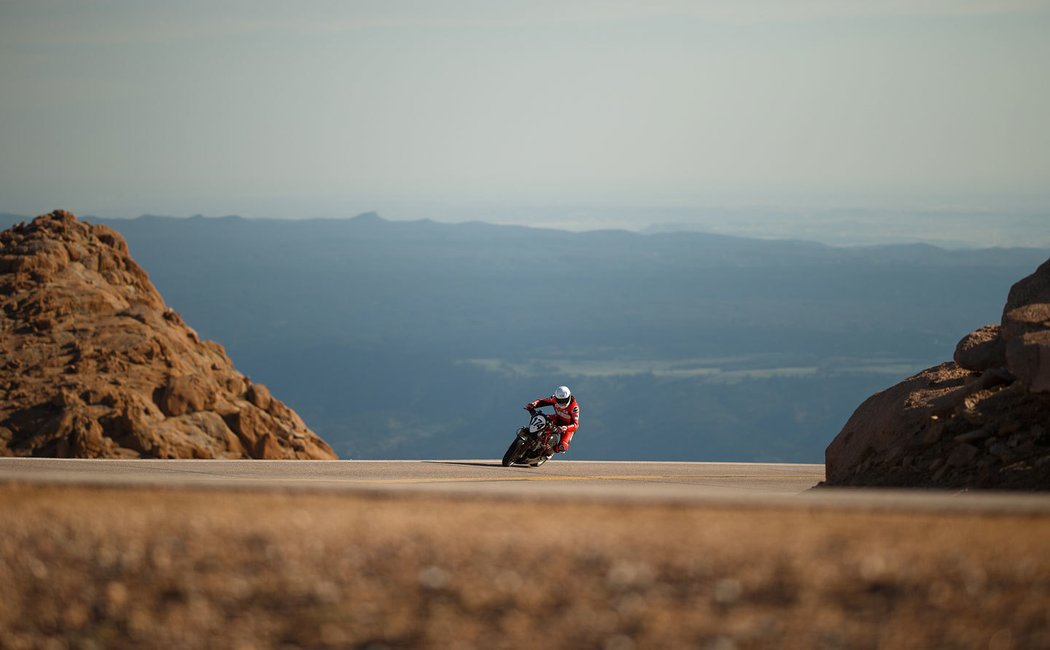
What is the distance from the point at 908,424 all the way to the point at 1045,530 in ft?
34.1

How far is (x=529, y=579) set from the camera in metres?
7.62

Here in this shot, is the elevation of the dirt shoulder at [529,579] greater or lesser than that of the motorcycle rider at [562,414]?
lesser

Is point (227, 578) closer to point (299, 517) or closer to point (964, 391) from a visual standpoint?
point (299, 517)

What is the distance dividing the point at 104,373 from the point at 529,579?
26.2 metres

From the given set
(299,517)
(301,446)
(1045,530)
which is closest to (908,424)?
(1045,530)

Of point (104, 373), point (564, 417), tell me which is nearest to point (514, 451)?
point (564, 417)

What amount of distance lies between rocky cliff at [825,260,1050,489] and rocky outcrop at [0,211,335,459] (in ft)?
54.9

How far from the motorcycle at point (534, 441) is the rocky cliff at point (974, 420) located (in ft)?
18.3

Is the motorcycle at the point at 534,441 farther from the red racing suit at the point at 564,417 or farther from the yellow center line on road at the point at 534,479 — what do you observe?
the yellow center line on road at the point at 534,479

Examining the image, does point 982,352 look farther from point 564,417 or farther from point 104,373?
point 104,373

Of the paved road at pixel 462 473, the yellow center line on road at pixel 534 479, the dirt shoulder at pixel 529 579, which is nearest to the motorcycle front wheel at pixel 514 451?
the paved road at pixel 462 473

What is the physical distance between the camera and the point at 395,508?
32.1ft

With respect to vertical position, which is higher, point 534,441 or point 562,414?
point 562,414

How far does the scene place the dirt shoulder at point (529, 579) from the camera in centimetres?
688
